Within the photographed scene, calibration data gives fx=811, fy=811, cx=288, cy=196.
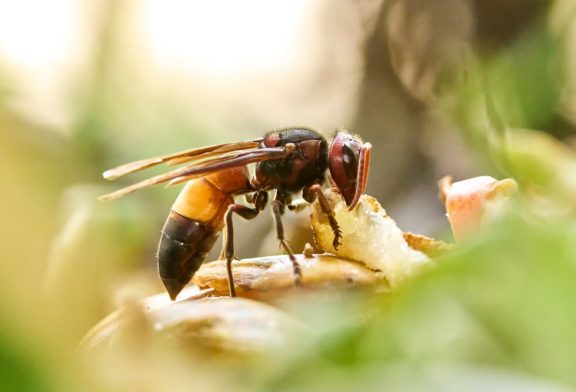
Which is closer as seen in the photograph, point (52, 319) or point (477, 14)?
point (52, 319)

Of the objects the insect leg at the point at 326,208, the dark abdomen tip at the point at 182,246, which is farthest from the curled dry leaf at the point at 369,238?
the dark abdomen tip at the point at 182,246

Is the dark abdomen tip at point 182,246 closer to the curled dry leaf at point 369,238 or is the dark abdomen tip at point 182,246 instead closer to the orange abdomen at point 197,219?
the orange abdomen at point 197,219

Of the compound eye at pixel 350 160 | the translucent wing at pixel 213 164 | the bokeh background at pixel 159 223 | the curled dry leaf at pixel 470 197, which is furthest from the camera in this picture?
the compound eye at pixel 350 160

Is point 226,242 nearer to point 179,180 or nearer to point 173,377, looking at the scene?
point 179,180

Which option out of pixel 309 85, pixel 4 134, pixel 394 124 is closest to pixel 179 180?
pixel 4 134

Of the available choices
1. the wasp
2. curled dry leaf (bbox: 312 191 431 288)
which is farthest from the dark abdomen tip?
curled dry leaf (bbox: 312 191 431 288)

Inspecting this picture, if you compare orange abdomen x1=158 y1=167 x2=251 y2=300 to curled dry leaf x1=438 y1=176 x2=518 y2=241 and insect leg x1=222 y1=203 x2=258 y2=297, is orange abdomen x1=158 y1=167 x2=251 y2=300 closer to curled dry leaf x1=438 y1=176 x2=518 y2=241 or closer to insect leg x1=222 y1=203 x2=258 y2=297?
insect leg x1=222 y1=203 x2=258 y2=297
